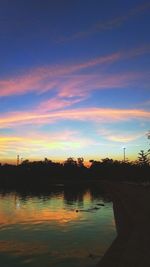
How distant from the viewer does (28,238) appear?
33.1 meters

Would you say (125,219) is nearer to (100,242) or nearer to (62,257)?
(100,242)

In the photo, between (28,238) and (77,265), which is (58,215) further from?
(77,265)

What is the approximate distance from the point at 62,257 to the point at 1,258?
3.92 meters

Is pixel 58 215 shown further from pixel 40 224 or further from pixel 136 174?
pixel 136 174

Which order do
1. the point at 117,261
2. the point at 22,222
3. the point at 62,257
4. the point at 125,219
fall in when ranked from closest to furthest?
the point at 117,261 → the point at 62,257 → the point at 125,219 → the point at 22,222

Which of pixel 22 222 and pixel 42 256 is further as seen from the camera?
pixel 22 222

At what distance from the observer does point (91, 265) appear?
2378 centimetres

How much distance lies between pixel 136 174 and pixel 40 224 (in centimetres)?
10377

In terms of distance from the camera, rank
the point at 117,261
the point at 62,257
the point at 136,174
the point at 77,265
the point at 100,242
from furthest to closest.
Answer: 1. the point at 136,174
2. the point at 100,242
3. the point at 62,257
4. the point at 77,265
5. the point at 117,261

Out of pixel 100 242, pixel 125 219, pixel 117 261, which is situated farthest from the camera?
pixel 125 219

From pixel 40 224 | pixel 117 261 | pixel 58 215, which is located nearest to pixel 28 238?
pixel 40 224

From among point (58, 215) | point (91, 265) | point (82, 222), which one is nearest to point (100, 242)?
point (91, 265)

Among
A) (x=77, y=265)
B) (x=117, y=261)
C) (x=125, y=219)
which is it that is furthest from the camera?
(x=125, y=219)

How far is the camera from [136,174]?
143 metres
